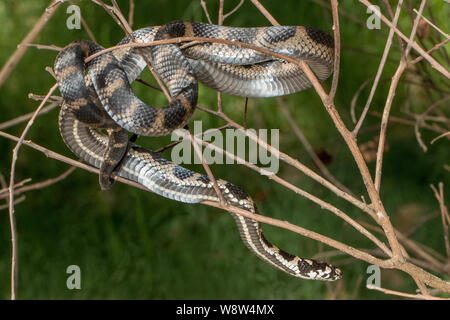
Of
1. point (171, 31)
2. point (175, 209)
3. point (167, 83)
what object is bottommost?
point (167, 83)

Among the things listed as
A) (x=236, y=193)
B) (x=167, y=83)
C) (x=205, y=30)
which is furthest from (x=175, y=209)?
(x=167, y=83)

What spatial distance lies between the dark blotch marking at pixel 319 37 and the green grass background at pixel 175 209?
156 cm

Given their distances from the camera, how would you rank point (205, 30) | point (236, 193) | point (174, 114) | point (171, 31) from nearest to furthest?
point (174, 114)
point (171, 31)
point (205, 30)
point (236, 193)

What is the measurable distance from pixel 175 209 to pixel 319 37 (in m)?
1.99

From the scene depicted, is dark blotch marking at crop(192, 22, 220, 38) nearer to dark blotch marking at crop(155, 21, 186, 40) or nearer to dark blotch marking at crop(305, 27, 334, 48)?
dark blotch marking at crop(155, 21, 186, 40)

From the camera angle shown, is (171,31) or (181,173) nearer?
(171,31)

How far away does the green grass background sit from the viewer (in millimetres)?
2859

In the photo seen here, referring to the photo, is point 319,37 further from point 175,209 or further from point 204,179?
point 175,209

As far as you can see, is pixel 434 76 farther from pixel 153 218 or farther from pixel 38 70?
pixel 38 70

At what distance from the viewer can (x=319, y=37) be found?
51.5 inches

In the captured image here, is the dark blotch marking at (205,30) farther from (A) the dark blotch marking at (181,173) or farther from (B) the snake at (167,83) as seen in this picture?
(A) the dark blotch marking at (181,173)

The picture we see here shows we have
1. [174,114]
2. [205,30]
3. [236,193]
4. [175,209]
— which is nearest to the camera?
[174,114]

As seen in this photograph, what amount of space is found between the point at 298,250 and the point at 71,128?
6.25ft

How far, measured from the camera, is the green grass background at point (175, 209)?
2859 mm
